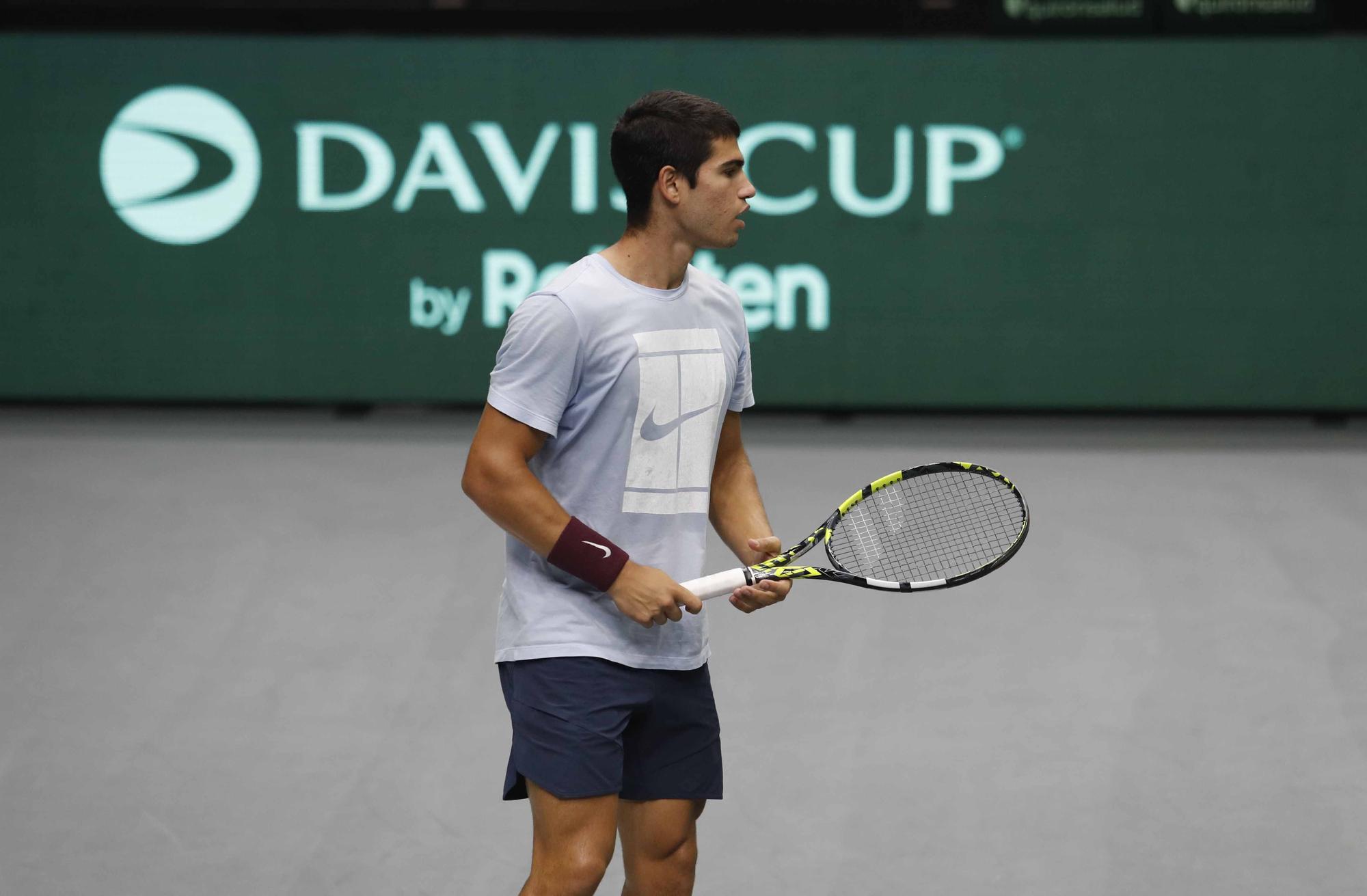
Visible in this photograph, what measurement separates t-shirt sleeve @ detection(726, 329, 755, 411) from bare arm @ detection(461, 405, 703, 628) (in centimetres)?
45

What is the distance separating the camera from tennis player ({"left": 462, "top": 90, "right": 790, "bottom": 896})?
2.46m

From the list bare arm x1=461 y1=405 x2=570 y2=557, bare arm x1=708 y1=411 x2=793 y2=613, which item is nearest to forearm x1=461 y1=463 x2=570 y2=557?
bare arm x1=461 y1=405 x2=570 y2=557

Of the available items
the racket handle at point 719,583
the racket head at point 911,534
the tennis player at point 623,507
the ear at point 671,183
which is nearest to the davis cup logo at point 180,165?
the racket head at point 911,534

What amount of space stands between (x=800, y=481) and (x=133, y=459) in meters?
2.96

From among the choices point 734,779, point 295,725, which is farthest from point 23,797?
point 734,779

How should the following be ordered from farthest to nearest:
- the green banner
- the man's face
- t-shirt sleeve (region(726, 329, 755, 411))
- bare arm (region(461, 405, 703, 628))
A: the green banner
t-shirt sleeve (region(726, 329, 755, 411))
the man's face
bare arm (region(461, 405, 703, 628))

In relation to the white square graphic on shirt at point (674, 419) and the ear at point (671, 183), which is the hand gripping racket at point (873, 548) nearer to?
the white square graphic on shirt at point (674, 419)

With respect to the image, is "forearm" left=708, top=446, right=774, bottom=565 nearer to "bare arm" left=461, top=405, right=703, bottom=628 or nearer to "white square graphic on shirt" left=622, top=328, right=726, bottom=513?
"white square graphic on shirt" left=622, top=328, right=726, bottom=513

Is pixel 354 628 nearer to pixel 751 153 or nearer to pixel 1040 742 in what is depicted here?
pixel 1040 742

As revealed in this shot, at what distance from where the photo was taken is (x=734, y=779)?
161 inches

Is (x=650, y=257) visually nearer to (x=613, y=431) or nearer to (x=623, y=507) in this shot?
(x=613, y=431)

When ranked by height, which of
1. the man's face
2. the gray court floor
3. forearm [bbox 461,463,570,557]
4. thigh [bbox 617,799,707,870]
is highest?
the man's face

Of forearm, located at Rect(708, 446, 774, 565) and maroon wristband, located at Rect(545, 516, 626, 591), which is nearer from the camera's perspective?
maroon wristband, located at Rect(545, 516, 626, 591)

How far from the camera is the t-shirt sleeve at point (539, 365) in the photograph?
96.7 inches
